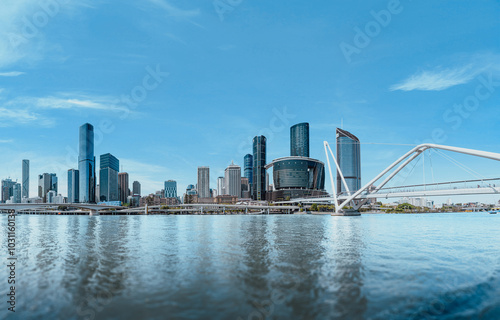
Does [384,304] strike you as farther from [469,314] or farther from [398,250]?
[398,250]

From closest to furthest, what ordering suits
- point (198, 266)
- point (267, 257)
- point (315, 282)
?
point (315, 282) → point (198, 266) → point (267, 257)

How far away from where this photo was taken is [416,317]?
10430 millimetres

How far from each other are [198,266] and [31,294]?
26.8 ft

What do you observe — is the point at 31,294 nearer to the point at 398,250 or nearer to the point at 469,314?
the point at 469,314

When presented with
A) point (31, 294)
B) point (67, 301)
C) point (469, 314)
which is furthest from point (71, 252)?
point (469, 314)

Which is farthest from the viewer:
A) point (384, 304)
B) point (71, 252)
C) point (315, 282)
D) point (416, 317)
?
point (71, 252)

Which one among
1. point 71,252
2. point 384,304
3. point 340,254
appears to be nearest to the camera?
point 384,304

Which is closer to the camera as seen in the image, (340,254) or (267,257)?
(267,257)

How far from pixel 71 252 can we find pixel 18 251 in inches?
191

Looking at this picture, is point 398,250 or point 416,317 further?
point 398,250

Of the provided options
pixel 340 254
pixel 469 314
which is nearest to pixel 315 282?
pixel 469 314

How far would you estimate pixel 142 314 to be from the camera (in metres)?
10.5

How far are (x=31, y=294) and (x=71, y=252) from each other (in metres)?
12.5

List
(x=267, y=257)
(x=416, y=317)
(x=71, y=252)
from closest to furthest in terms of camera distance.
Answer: (x=416, y=317) → (x=267, y=257) → (x=71, y=252)
